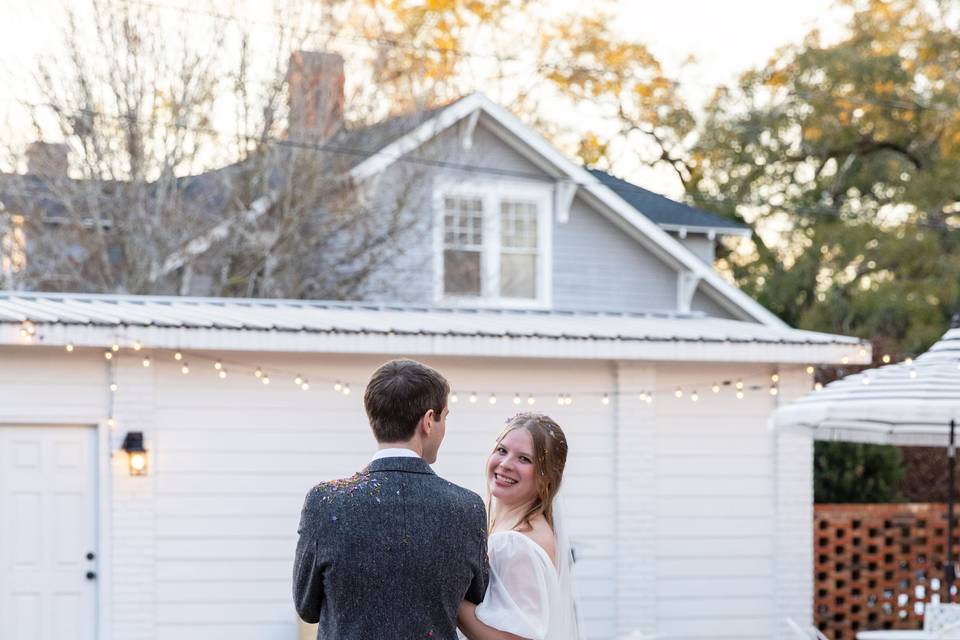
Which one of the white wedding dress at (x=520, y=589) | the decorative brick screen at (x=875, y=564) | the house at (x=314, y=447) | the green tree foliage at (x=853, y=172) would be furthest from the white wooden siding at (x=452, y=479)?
the green tree foliage at (x=853, y=172)

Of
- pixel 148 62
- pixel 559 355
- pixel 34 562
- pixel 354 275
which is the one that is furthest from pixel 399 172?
pixel 34 562

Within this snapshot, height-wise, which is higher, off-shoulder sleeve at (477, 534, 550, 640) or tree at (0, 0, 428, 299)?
tree at (0, 0, 428, 299)

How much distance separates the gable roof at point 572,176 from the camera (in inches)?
590

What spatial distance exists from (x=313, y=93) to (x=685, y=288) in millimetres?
5108

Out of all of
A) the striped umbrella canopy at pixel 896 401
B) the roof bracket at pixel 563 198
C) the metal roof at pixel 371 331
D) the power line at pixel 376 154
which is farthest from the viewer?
the roof bracket at pixel 563 198

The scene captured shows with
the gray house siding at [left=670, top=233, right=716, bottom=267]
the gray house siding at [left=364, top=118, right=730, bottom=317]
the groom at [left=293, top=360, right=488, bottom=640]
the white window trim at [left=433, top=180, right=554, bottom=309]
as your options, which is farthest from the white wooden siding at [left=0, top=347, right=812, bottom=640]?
the gray house siding at [left=670, top=233, right=716, bottom=267]

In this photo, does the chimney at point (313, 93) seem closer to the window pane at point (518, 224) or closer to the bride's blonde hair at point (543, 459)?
the window pane at point (518, 224)

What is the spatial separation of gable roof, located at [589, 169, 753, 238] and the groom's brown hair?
14.1 m

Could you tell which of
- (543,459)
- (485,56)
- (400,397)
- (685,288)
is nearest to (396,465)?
(400,397)

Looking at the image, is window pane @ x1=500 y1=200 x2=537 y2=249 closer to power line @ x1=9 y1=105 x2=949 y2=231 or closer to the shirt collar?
power line @ x1=9 y1=105 x2=949 y2=231

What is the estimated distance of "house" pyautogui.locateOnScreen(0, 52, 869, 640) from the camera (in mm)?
8875

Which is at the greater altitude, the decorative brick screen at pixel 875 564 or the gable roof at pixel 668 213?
the gable roof at pixel 668 213

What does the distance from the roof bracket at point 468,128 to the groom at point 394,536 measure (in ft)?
40.3

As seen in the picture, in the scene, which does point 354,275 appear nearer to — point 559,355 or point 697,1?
point 559,355
